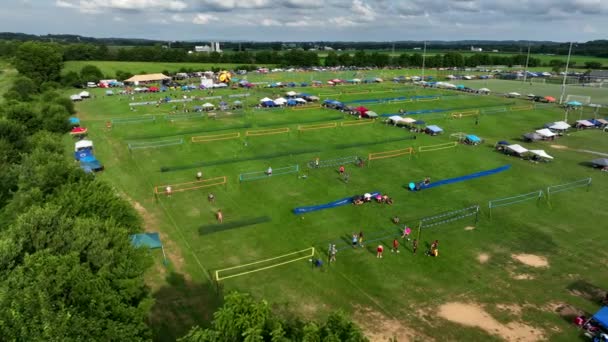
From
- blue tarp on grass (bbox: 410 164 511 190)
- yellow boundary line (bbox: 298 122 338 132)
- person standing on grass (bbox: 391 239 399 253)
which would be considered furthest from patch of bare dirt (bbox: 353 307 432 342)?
yellow boundary line (bbox: 298 122 338 132)

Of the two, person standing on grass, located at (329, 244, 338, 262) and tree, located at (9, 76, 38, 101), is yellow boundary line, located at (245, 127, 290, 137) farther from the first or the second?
tree, located at (9, 76, 38, 101)

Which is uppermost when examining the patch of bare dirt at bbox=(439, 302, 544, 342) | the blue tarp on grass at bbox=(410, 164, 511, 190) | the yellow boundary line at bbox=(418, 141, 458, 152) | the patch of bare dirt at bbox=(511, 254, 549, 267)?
the yellow boundary line at bbox=(418, 141, 458, 152)

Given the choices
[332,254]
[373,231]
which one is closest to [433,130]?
[373,231]

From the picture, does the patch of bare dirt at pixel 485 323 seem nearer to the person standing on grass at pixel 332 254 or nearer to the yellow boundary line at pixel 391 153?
the person standing on grass at pixel 332 254

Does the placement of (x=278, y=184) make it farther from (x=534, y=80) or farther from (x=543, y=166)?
(x=534, y=80)

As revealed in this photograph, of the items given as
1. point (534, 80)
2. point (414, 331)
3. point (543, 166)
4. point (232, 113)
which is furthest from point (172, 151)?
point (534, 80)
